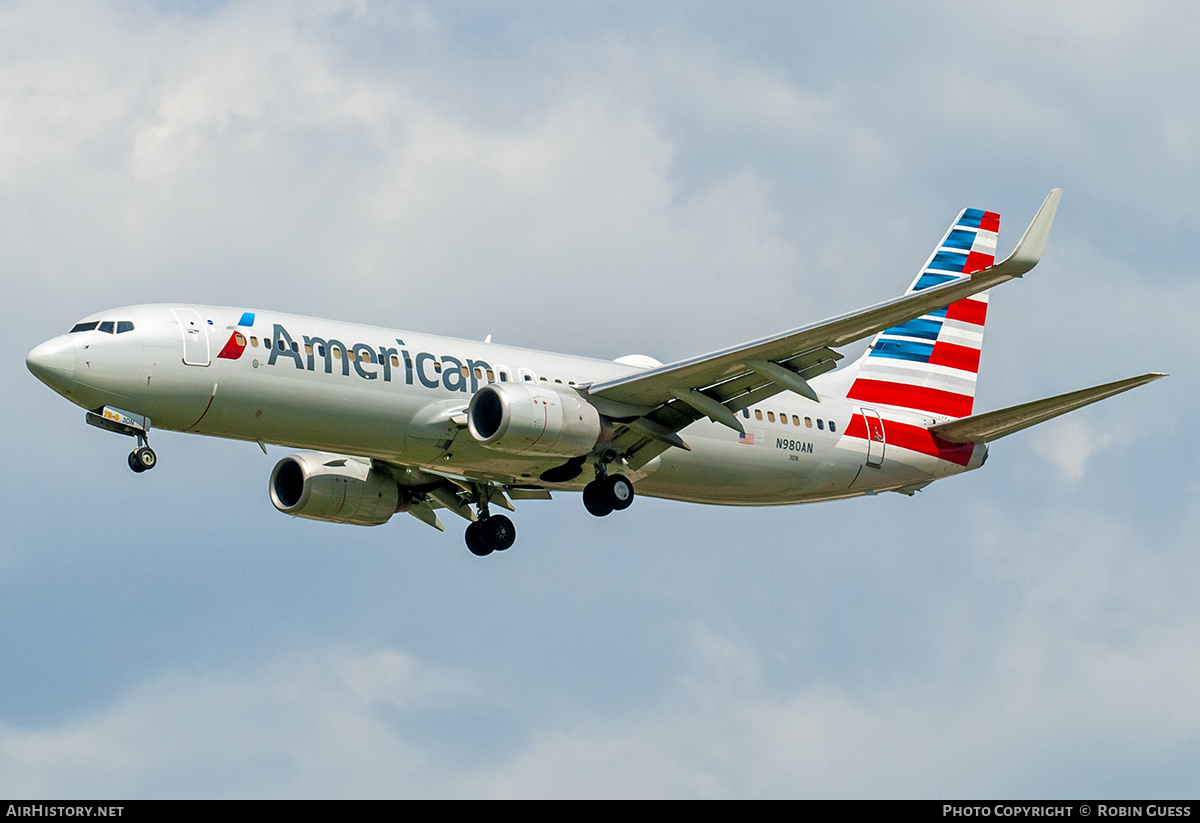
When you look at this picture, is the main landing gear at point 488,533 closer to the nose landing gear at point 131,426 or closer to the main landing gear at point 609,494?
the main landing gear at point 609,494

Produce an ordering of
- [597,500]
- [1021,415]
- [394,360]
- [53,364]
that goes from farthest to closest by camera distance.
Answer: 1. [1021,415]
2. [597,500]
3. [394,360]
4. [53,364]

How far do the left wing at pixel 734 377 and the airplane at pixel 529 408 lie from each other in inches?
2.1

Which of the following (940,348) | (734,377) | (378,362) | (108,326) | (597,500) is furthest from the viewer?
(940,348)

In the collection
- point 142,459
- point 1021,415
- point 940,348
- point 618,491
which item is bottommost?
point 142,459

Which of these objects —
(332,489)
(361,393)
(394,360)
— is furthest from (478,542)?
(361,393)

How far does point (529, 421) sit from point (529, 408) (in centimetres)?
31

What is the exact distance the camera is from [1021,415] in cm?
4206

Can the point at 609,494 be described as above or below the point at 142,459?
above

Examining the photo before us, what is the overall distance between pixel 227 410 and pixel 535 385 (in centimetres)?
722

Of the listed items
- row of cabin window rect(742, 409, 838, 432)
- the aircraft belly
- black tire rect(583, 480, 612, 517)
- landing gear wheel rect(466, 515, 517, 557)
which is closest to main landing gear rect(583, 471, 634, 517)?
black tire rect(583, 480, 612, 517)

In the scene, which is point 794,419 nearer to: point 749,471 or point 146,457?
point 749,471

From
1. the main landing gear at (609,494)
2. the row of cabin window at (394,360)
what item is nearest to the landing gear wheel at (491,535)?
the main landing gear at (609,494)

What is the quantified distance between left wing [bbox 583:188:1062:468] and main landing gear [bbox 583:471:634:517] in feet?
2.55
